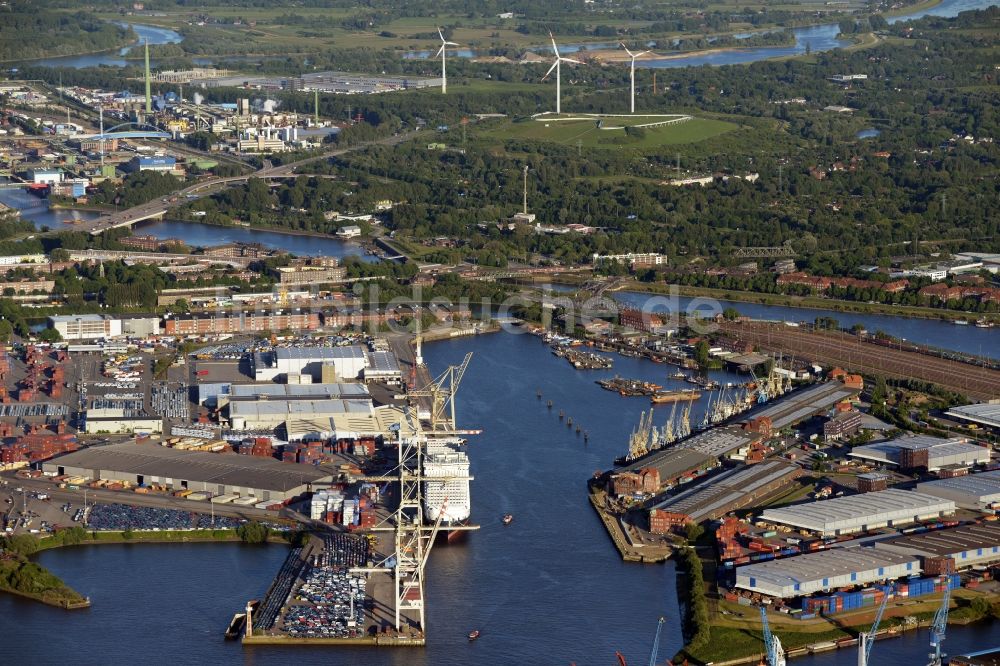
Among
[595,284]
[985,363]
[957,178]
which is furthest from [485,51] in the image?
[985,363]

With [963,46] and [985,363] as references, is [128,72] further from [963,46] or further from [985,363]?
[985,363]

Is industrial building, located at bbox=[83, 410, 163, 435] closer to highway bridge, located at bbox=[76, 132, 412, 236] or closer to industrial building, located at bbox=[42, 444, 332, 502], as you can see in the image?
industrial building, located at bbox=[42, 444, 332, 502]

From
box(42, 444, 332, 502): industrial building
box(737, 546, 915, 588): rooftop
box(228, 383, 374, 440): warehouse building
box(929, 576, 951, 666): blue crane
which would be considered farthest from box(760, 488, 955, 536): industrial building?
box(228, 383, 374, 440): warehouse building

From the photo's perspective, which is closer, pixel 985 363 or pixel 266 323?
pixel 985 363

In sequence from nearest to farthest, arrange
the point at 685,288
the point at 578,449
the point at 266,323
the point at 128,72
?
the point at 578,449
the point at 266,323
the point at 685,288
the point at 128,72

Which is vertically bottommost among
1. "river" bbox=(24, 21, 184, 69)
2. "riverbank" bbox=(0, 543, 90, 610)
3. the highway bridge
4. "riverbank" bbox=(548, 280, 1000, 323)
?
"riverbank" bbox=(0, 543, 90, 610)

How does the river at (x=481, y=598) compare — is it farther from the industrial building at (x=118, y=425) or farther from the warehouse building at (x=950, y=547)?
the industrial building at (x=118, y=425)
